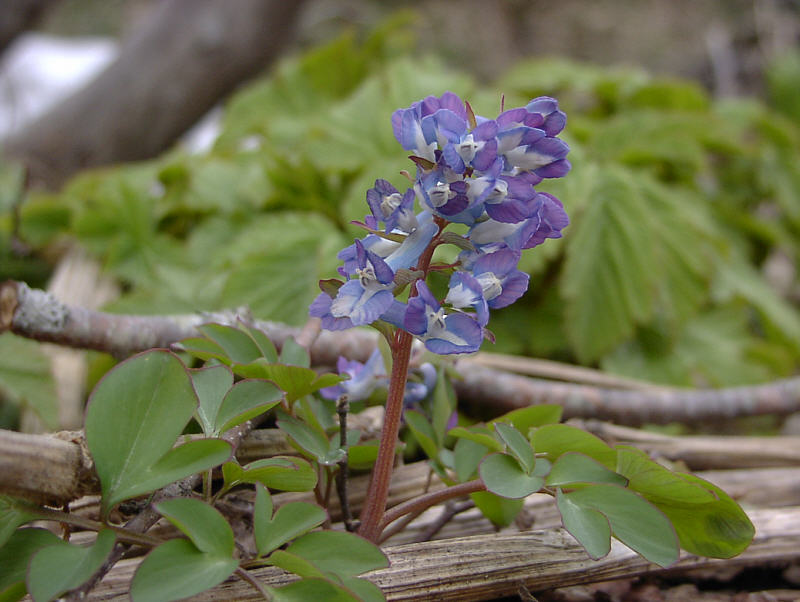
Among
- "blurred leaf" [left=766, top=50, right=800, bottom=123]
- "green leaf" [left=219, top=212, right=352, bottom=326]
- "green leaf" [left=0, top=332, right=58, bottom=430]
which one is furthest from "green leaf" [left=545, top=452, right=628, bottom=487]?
"blurred leaf" [left=766, top=50, right=800, bottom=123]

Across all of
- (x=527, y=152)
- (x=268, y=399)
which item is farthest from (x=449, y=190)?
(x=268, y=399)

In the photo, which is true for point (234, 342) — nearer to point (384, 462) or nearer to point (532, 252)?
point (384, 462)

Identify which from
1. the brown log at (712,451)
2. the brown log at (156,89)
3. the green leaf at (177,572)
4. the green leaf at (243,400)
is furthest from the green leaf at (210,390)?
the brown log at (156,89)

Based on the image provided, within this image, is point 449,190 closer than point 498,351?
Yes

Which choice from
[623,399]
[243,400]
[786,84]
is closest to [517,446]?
[243,400]

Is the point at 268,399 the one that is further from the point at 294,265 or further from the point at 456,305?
the point at 294,265

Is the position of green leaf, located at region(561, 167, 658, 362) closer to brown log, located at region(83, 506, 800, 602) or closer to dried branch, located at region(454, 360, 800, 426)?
dried branch, located at region(454, 360, 800, 426)

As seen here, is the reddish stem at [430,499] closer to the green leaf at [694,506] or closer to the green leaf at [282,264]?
the green leaf at [694,506]
